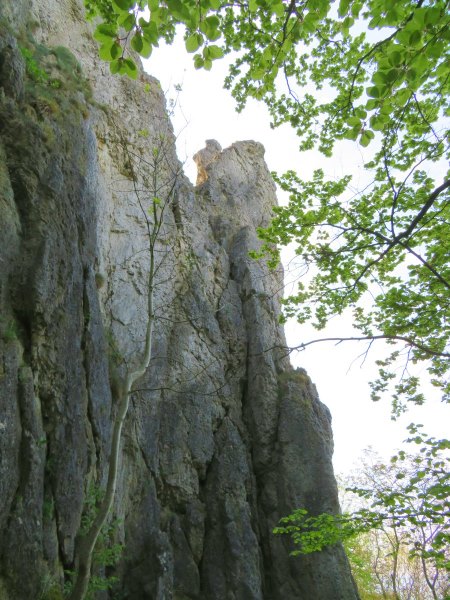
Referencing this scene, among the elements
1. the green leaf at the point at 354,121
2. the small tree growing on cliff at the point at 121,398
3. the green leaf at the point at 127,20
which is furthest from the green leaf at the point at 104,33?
the small tree growing on cliff at the point at 121,398

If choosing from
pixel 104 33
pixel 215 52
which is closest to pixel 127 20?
pixel 104 33

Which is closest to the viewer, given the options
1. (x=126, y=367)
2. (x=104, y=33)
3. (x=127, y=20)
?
(x=127, y=20)

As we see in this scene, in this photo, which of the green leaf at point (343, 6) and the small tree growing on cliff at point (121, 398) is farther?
the small tree growing on cliff at point (121, 398)

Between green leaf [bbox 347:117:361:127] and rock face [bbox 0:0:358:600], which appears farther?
rock face [bbox 0:0:358:600]

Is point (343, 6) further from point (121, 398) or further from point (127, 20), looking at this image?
point (121, 398)

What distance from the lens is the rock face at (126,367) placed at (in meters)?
8.34

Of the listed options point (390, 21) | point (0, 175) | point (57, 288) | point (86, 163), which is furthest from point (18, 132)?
point (390, 21)

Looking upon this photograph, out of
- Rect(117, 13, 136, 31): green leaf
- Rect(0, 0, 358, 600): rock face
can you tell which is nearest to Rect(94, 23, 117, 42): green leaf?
Rect(117, 13, 136, 31): green leaf

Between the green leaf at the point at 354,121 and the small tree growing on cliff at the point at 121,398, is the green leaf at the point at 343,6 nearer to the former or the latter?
the green leaf at the point at 354,121

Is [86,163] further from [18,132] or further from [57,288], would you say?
[57,288]

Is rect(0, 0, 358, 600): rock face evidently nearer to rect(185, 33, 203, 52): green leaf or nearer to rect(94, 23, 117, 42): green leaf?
rect(185, 33, 203, 52): green leaf

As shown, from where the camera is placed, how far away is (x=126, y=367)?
45.4 feet

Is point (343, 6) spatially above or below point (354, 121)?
above

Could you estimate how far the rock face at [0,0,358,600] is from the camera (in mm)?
8344
